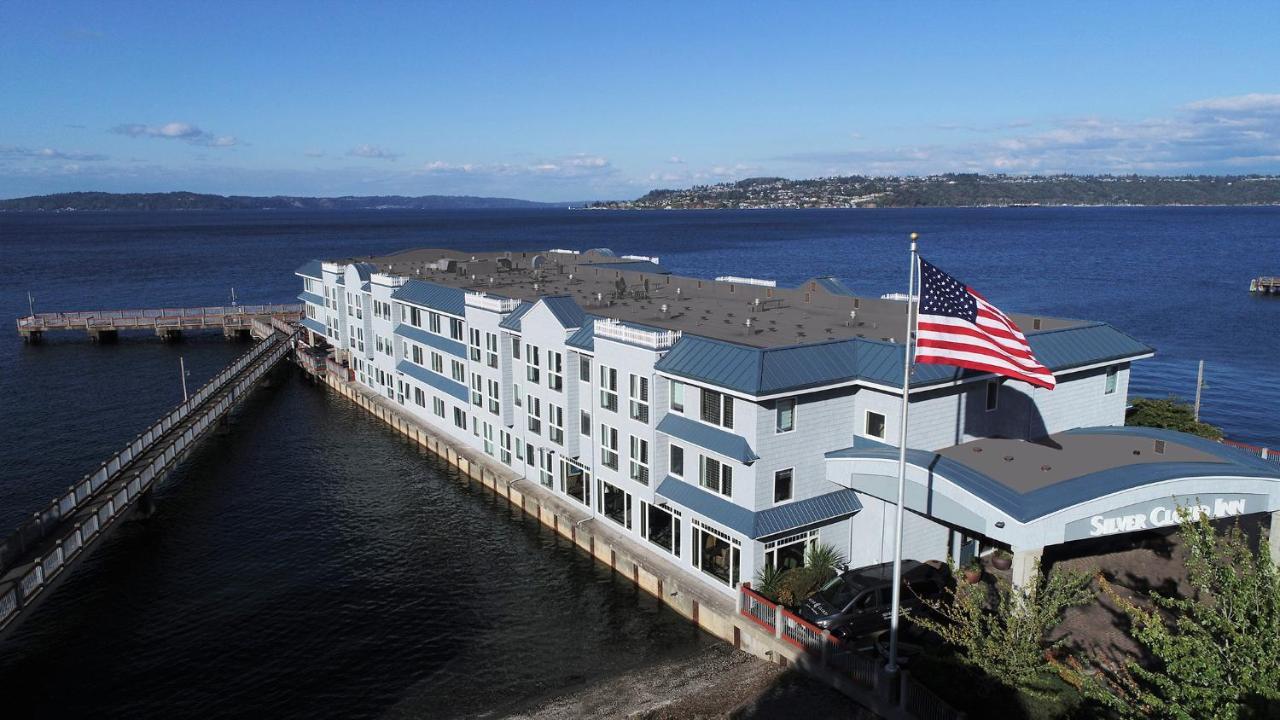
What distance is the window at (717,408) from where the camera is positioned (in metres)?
31.1

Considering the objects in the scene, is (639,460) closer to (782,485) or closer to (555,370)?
(782,485)

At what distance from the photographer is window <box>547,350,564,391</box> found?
40.5 metres

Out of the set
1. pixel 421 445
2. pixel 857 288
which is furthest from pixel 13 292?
pixel 857 288

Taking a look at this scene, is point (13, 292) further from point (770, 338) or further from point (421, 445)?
point (770, 338)

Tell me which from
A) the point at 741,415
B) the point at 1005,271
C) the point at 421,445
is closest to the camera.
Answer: the point at 741,415

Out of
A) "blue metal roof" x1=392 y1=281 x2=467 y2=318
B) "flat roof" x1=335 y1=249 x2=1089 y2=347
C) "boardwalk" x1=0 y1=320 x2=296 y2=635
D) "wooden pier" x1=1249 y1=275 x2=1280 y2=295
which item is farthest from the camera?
"wooden pier" x1=1249 y1=275 x2=1280 y2=295

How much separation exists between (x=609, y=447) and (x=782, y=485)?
928cm

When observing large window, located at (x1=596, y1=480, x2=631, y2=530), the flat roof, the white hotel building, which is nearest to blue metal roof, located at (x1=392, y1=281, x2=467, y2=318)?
the flat roof

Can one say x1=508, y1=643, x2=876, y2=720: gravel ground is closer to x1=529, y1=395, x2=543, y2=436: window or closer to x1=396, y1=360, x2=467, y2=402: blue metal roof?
x1=529, y1=395, x2=543, y2=436: window

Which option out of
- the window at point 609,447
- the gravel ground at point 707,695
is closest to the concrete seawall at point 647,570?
the gravel ground at point 707,695

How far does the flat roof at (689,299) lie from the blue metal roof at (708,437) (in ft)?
13.3

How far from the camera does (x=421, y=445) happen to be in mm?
57188

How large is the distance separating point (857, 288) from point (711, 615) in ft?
362

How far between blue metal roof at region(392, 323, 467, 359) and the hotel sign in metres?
34.3
